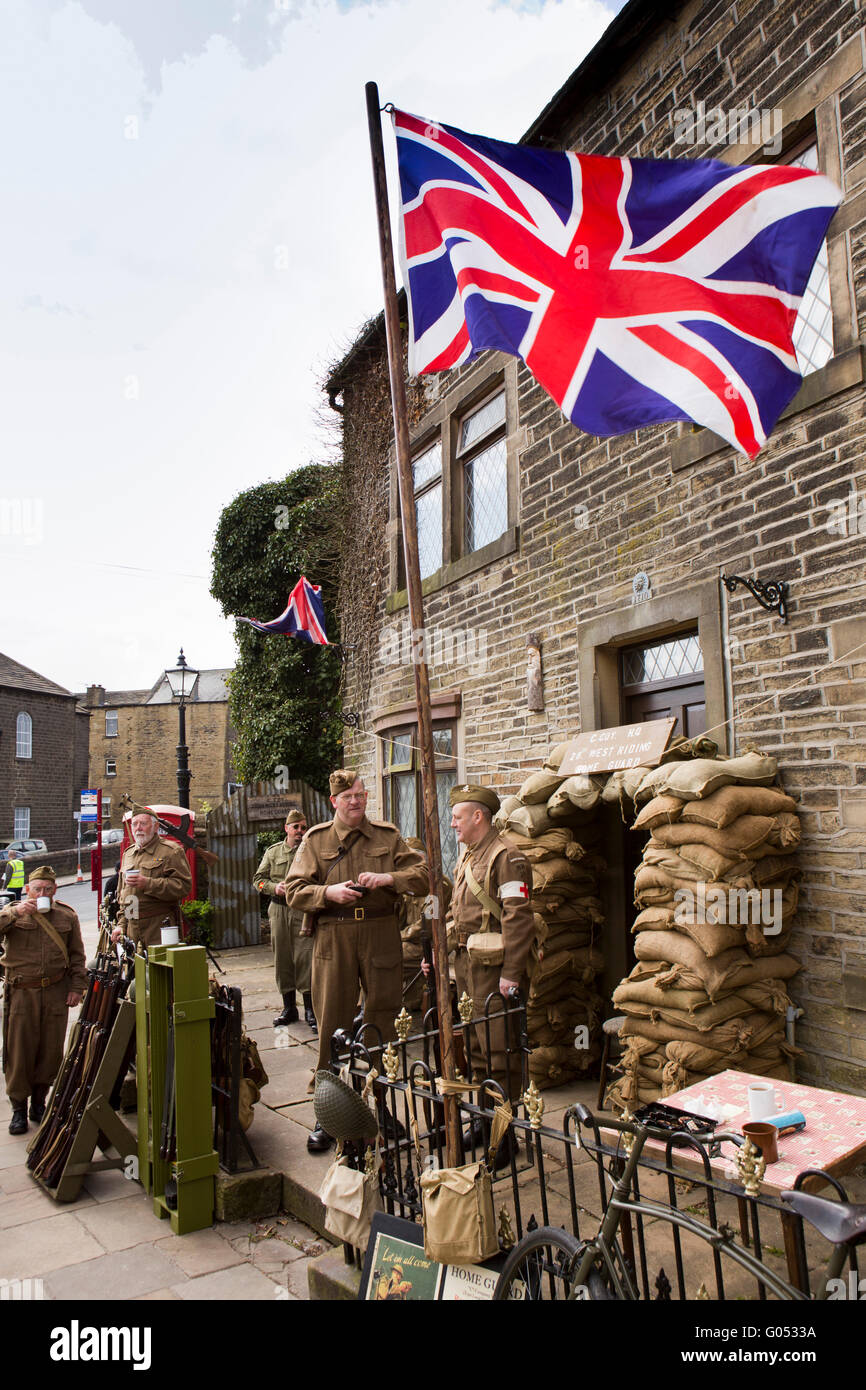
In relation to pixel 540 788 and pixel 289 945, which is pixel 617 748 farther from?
pixel 289 945

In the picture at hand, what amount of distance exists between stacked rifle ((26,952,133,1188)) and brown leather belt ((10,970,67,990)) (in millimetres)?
622

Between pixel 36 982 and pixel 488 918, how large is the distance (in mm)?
3204

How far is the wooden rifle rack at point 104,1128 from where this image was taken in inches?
185

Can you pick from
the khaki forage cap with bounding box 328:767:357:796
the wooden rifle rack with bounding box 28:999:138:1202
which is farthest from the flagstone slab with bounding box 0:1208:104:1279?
the khaki forage cap with bounding box 328:767:357:796

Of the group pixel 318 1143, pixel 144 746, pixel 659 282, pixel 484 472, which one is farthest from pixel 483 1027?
pixel 144 746

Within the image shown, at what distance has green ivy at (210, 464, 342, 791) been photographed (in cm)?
Result: 1320

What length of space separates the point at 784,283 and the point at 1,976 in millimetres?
6249

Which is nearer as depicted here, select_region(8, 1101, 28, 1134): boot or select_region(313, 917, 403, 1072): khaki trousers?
select_region(313, 917, 403, 1072): khaki trousers

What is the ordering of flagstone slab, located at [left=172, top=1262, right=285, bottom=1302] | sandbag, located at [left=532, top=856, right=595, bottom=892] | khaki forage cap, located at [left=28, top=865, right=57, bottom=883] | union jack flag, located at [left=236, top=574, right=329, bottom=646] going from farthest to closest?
union jack flag, located at [left=236, top=574, right=329, bottom=646], khaki forage cap, located at [left=28, top=865, right=57, bottom=883], sandbag, located at [left=532, top=856, right=595, bottom=892], flagstone slab, located at [left=172, top=1262, right=285, bottom=1302]

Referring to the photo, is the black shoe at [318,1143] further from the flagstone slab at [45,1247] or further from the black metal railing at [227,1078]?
the flagstone slab at [45,1247]

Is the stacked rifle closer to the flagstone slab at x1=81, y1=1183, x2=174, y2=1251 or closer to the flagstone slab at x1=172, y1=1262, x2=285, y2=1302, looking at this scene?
the flagstone slab at x1=81, y1=1183, x2=174, y2=1251

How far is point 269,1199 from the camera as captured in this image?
4.43 meters
